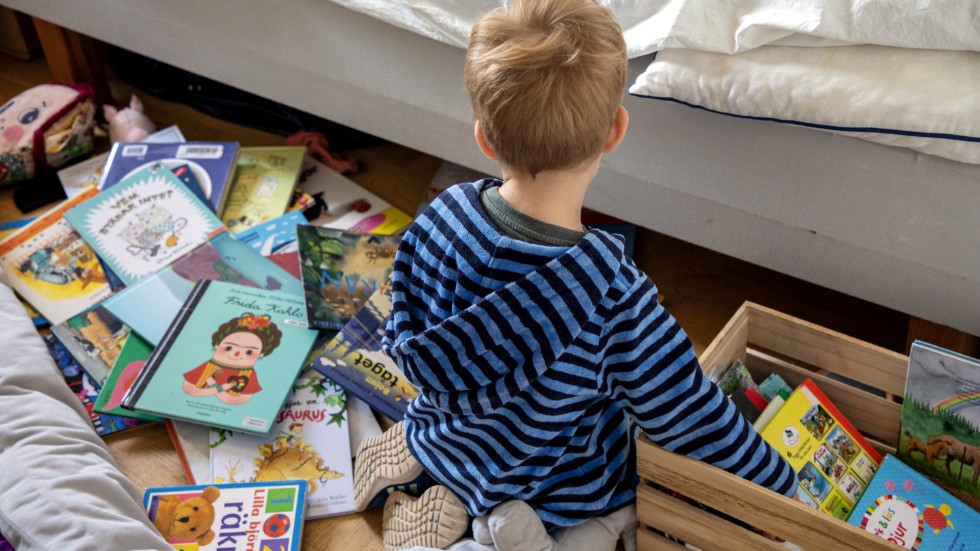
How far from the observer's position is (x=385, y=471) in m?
1.10

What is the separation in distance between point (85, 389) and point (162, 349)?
0.12 meters

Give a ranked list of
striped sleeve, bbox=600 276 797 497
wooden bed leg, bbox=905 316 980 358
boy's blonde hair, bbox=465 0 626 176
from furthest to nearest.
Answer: wooden bed leg, bbox=905 316 980 358, striped sleeve, bbox=600 276 797 497, boy's blonde hair, bbox=465 0 626 176

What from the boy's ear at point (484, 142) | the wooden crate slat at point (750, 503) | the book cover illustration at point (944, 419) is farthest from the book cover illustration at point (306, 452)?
the book cover illustration at point (944, 419)

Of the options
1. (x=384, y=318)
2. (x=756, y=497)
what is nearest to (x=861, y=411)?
(x=756, y=497)

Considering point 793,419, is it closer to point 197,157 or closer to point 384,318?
point 384,318

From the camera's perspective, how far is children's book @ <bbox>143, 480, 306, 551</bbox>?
3.55ft

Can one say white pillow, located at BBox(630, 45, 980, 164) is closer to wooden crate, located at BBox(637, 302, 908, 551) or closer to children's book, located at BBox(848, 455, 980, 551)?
wooden crate, located at BBox(637, 302, 908, 551)

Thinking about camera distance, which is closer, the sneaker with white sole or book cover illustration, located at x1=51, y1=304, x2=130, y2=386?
the sneaker with white sole

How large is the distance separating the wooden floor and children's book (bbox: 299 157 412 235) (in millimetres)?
37

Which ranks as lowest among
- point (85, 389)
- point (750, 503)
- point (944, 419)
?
point (85, 389)

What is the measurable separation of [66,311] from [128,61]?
67cm

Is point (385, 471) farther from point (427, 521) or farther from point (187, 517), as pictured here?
point (187, 517)

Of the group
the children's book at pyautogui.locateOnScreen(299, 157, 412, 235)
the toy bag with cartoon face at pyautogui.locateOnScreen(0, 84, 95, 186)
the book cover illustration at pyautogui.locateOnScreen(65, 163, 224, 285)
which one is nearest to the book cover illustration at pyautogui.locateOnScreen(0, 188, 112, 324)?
the book cover illustration at pyautogui.locateOnScreen(65, 163, 224, 285)

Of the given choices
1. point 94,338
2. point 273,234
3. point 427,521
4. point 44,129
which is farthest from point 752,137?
point 44,129
